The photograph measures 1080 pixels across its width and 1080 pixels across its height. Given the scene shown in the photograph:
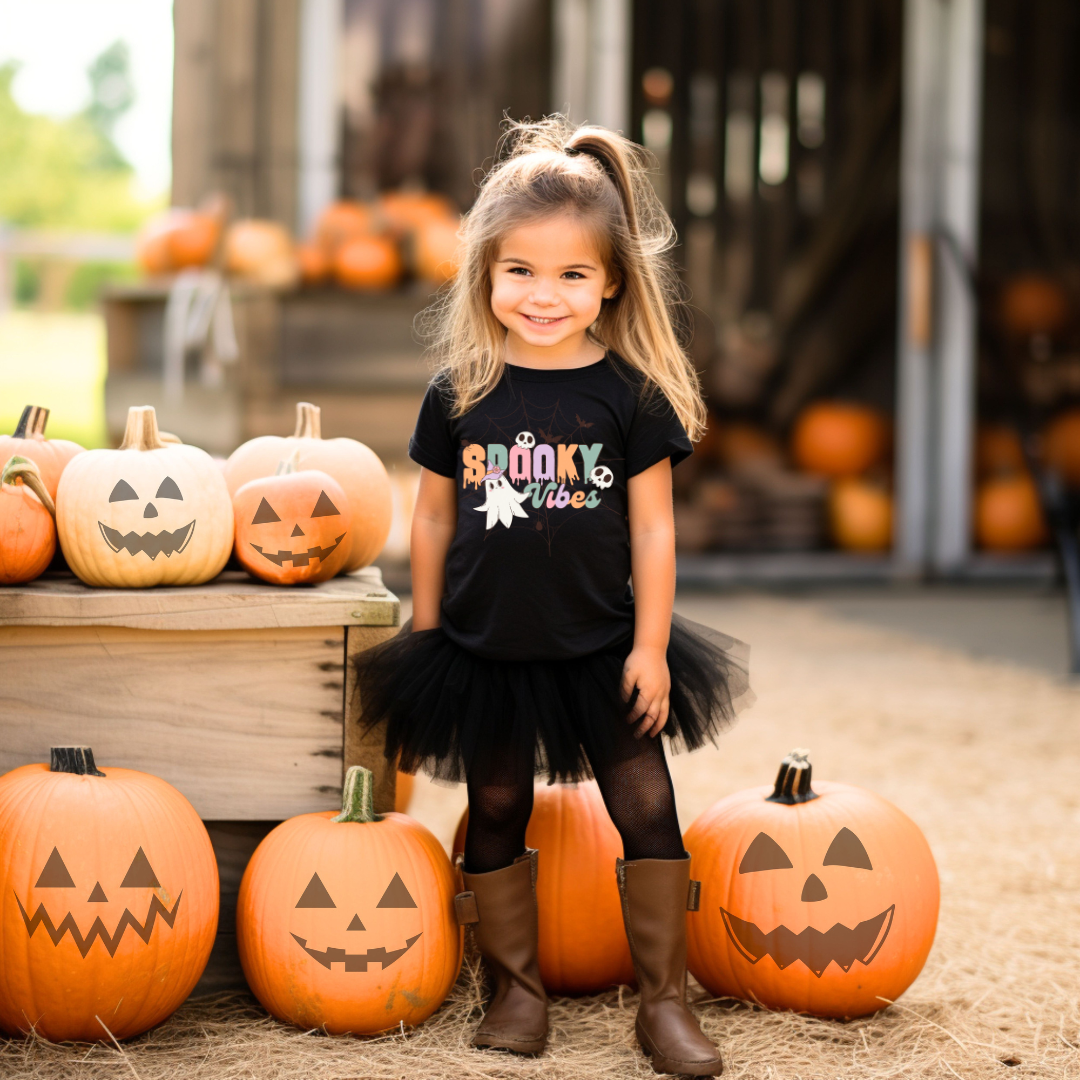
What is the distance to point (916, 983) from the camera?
1.93 meters

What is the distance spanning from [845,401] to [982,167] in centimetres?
144

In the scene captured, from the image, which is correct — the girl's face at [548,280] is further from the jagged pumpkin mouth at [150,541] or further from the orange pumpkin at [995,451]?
the orange pumpkin at [995,451]

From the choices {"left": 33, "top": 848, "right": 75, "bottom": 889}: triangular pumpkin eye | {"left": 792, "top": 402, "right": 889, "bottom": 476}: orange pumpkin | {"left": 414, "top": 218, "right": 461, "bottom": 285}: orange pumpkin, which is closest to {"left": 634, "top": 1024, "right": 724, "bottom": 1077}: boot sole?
{"left": 33, "top": 848, "right": 75, "bottom": 889}: triangular pumpkin eye

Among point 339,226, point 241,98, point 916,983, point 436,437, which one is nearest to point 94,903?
point 436,437

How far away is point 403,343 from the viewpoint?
5.09m

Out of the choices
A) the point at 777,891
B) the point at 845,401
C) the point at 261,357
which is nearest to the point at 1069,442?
the point at 845,401

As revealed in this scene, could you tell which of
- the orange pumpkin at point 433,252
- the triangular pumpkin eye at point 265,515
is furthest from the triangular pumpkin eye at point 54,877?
the orange pumpkin at point 433,252

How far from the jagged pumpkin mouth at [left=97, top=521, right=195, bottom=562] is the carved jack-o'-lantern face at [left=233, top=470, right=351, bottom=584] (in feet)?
0.32

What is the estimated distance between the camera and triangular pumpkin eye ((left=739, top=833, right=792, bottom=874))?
1788 mm

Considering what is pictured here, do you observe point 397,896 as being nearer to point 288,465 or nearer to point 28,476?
point 288,465

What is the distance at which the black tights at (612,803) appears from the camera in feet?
5.64

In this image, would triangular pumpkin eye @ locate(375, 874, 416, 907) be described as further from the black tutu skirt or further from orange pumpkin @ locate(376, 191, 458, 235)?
orange pumpkin @ locate(376, 191, 458, 235)

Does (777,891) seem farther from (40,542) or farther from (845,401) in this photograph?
(845,401)

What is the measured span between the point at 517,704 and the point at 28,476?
0.77 meters
